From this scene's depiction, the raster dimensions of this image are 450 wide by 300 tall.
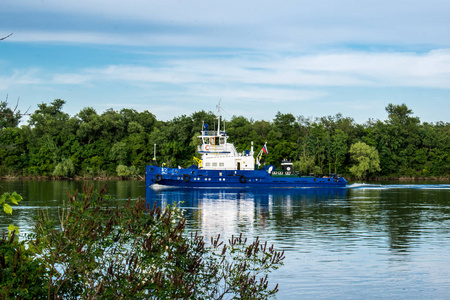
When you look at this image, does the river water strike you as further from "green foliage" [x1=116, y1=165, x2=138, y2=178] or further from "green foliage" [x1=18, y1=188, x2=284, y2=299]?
"green foliage" [x1=116, y1=165, x2=138, y2=178]

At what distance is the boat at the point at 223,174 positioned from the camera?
194 ft

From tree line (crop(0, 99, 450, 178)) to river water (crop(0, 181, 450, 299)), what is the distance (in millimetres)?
58244

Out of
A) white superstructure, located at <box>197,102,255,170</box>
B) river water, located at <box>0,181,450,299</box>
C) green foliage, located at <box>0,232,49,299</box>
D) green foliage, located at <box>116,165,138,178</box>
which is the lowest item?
river water, located at <box>0,181,450,299</box>

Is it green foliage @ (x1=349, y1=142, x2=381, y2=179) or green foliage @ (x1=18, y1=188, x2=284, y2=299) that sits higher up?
green foliage @ (x1=349, y1=142, x2=381, y2=179)

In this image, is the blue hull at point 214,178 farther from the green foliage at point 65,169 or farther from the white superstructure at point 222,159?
the green foliage at point 65,169

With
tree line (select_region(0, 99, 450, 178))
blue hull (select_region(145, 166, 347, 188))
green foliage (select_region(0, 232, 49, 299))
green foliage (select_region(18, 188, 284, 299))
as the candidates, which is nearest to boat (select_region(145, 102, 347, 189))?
blue hull (select_region(145, 166, 347, 188))

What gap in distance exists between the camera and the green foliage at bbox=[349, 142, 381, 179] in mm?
93081

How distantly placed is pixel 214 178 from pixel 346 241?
3885 centimetres

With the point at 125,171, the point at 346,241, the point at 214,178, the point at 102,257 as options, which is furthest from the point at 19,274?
the point at 125,171

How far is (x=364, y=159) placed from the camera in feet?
307

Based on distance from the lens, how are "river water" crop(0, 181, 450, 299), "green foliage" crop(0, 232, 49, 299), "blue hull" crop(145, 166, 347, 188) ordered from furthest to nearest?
1. "blue hull" crop(145, 166, 347, 188)
2. "river water" crop(0, 181, 450, 299)
3. "green foliage" crop(0, 232, 49, 299)

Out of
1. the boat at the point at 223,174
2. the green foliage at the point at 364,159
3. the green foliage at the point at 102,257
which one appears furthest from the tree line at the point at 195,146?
the green foliage at the point at 102,257

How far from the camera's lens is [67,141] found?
97.6 meters

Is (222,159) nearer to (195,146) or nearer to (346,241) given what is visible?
(195,146)
